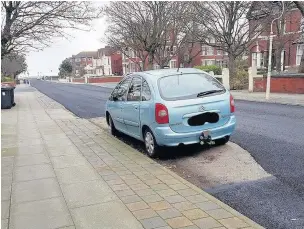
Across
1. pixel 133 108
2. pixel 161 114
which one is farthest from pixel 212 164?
pixel 133 108

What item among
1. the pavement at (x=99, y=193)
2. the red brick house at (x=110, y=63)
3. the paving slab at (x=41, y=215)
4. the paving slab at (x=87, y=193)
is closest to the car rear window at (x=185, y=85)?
the pavement at (x=99, y=193)

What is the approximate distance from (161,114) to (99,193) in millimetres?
1984

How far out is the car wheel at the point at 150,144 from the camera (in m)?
6.17

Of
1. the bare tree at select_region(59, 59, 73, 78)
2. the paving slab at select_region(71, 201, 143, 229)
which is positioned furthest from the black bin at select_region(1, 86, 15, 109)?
the bare tree at select_region(59, 59, 73, 78)

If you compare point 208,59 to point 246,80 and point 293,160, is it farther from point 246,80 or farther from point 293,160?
point 293,160

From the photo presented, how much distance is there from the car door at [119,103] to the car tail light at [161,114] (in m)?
1.78

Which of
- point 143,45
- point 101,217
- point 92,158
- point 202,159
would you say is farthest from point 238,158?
point 143,45

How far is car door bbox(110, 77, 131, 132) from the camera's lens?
25.1ft

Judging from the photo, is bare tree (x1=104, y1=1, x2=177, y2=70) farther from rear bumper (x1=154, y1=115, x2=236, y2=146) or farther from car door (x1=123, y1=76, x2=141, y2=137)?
rear bumper (x1=154, y1=115, x2=236, y2=146)

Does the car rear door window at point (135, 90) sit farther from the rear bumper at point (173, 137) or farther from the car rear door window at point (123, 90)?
the rear bumper at point (173, 137)

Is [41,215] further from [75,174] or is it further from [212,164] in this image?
[212,164]

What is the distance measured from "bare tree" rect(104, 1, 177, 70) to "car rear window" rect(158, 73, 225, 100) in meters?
25.6

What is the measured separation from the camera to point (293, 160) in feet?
18.1

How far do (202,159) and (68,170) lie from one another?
2.36 meters
